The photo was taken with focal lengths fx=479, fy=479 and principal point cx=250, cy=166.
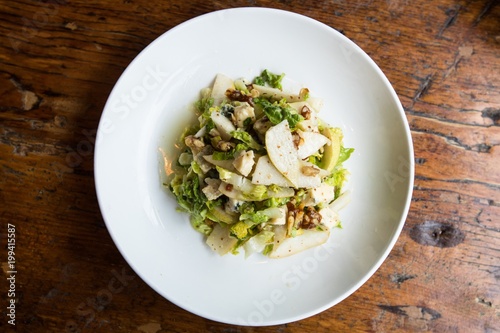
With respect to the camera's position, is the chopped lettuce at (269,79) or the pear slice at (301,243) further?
the chopped lettuce at (269,79)

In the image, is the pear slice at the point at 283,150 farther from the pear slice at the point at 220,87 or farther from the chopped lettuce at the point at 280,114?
the pear slice at the point at 220,87

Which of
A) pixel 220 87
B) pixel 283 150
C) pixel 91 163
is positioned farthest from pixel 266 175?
pixel 91 163

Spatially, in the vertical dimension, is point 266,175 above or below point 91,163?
above

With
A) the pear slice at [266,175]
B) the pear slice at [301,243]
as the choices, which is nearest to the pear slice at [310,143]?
the pear slice at [266,175]

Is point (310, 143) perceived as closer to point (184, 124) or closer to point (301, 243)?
point (301, 243)

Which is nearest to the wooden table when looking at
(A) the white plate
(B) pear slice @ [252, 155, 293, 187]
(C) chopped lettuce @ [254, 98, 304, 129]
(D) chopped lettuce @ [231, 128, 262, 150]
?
(A) the white plate

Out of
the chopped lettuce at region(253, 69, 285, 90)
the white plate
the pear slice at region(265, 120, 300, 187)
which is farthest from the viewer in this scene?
the chopped lettuce at region(253, 69, 285, 90)

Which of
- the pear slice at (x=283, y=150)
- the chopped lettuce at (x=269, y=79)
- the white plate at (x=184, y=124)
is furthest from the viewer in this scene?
the chopped lettuce at (x=269, y=79)

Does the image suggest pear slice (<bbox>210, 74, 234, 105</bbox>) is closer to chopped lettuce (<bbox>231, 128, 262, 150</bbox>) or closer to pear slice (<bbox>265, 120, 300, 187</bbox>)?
chopped lettuce (<bbox>231, 128, 262, 150</bbox>)
